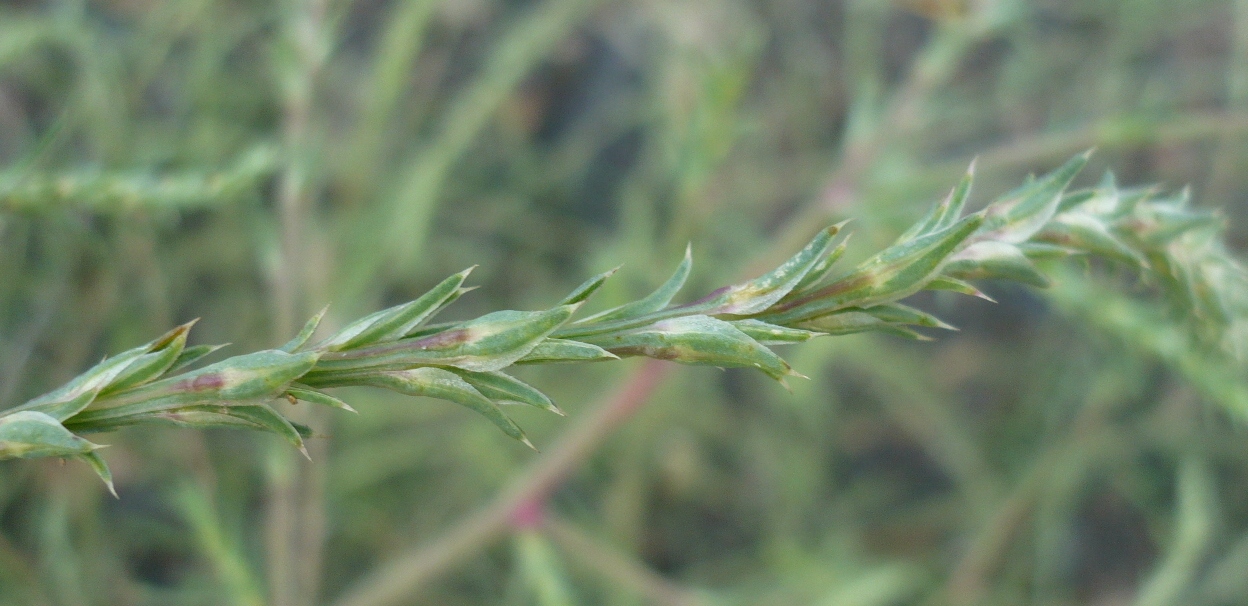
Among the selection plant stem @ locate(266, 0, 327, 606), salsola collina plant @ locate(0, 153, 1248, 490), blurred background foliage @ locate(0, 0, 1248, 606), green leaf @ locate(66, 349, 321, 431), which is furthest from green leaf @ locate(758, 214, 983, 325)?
plant stem @ locate(266, 0, 327, 606)

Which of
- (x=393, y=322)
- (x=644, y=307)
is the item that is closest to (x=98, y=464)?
(x=393, y=322)

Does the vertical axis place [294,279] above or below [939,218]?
above

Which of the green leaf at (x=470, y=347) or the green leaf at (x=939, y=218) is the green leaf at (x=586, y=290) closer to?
the green leaf at (x=470, y=347)

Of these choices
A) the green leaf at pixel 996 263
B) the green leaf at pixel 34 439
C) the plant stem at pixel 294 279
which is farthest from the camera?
the plant stem at pixel 294 279

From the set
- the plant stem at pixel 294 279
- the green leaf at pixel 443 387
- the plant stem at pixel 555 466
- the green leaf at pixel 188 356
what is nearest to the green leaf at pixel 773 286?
the green leaf at pixel 443 387

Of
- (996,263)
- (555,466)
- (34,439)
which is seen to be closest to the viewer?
(34,439)

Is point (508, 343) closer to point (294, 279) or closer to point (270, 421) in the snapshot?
point (270, 421)
